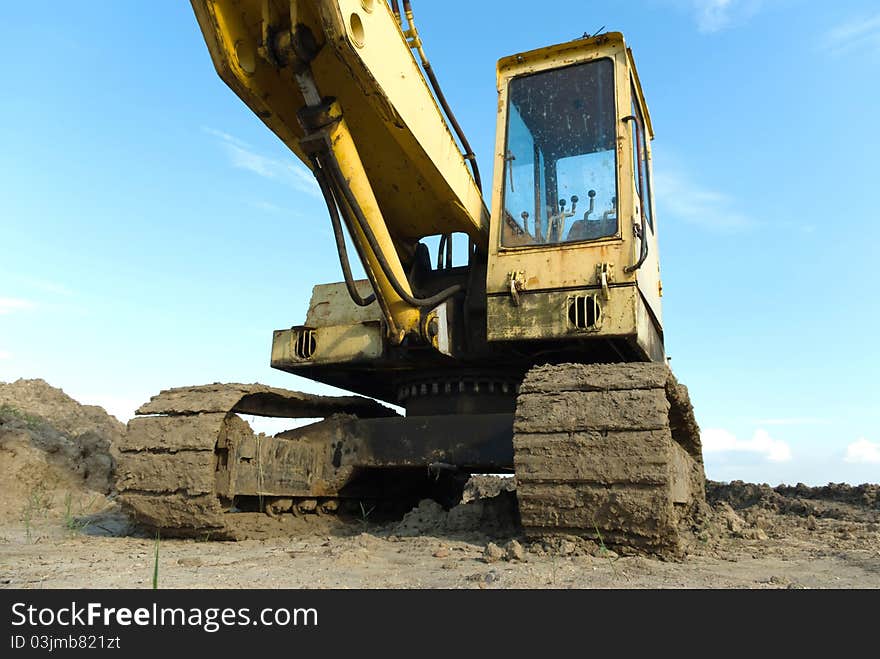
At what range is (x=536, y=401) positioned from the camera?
3.70 m

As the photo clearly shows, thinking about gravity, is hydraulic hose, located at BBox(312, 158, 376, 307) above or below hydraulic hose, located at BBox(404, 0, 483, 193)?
below

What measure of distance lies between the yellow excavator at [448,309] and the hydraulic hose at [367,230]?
0.01 m

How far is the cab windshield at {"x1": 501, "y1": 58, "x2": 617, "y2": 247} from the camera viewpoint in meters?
4.53

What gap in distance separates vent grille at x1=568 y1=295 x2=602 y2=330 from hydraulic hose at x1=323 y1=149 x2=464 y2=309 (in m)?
0.82

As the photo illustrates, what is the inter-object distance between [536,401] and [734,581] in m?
1.19

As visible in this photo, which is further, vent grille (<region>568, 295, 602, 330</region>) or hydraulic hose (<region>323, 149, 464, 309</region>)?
vent grille (<region>568, 295, 602, 330</region>)

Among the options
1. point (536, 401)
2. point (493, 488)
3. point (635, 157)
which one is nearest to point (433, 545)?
point (536, 401)

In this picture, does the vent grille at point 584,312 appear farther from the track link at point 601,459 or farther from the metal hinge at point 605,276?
the track link at point 601,459

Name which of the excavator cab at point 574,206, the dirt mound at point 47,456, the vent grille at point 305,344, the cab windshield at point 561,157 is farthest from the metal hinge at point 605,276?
the dirt mound at point 47,456

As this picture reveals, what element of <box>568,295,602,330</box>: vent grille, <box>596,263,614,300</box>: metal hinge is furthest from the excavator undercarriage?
<box>596,263,614,300</box>: metal hinge

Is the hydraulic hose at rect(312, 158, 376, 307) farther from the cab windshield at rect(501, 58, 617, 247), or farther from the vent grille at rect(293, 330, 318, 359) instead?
the vent grille at rect(293, 330, 318, 359)

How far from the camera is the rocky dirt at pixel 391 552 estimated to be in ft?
9.41

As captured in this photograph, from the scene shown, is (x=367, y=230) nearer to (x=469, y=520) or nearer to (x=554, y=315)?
(x=554, y=315)

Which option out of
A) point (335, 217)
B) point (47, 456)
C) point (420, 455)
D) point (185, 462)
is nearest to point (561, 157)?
point (335, 217)
